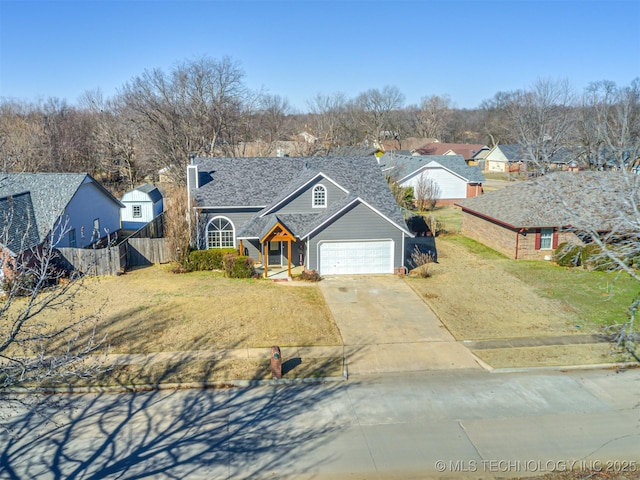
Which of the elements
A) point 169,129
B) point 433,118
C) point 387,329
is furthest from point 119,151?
point 433,118

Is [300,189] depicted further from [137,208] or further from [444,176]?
[444,176]

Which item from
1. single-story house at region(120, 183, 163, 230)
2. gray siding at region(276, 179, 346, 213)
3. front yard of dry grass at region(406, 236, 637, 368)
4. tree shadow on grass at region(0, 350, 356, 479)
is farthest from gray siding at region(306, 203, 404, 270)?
single-story house at region(120, 183, 163, 230)

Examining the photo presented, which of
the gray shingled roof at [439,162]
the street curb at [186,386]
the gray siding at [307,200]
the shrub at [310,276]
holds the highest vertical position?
the gray shingled roof at [439,162]

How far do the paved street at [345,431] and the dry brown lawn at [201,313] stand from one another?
3.70 metres

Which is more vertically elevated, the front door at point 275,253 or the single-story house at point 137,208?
the single-story house at point 137,208

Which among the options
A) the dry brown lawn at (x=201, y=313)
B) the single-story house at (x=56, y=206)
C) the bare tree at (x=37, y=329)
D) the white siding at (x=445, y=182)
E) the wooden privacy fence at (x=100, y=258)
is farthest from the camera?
the white siding at (x=445, y=182)

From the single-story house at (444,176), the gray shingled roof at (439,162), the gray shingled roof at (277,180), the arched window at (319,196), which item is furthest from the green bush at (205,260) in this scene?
the single-story house at (444,176)

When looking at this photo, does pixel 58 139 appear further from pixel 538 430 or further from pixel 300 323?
pixel 538 430

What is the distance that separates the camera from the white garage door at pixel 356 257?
28266 mm

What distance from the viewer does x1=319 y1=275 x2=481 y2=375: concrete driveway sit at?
18000 mm

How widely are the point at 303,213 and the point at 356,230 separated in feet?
11.6

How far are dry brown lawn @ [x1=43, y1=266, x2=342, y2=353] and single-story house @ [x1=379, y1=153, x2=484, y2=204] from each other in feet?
97.1

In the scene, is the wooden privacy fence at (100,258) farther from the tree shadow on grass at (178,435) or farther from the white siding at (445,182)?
the white siding at (445,182)

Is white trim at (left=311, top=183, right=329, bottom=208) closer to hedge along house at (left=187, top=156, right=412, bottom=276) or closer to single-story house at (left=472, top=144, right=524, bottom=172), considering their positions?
hedge along house at (left=187, top=156, right=412, bottom=276)
